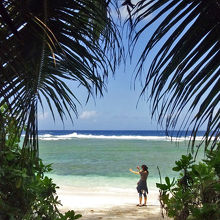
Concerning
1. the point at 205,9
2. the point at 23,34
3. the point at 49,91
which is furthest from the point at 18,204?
the point at 205,9

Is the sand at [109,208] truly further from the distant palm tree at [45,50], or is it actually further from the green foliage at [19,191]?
the distant palm tree at [45,50]

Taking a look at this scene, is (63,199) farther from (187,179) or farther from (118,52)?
(118,52)

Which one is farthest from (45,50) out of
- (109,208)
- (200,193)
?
(109,208)

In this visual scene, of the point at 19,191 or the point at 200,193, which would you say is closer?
the point at 200,193

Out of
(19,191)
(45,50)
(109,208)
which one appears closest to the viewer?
(45,50)

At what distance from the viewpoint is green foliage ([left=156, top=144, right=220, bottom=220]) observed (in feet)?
4.42

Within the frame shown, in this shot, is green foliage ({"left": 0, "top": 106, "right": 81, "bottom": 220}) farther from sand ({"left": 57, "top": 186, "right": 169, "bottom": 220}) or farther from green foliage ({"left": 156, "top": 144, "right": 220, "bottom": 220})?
sand ({"left": 57, "top": 186, "right": 169, "bottom": 220})

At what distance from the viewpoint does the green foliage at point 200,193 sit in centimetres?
135

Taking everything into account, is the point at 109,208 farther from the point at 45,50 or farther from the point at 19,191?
the point at 45,50

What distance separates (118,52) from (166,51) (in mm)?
471

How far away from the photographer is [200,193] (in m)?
1.49

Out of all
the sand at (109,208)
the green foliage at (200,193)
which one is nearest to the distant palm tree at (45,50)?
the green foliage at (200,193)

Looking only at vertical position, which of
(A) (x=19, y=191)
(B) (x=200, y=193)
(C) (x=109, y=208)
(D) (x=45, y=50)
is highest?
(D) (x=45, y=50)

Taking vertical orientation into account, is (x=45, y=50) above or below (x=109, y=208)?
above
